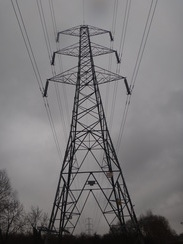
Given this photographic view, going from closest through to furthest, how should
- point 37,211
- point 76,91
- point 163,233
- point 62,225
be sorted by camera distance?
point 62,225 < point 76,91 < point 37,211 < point 163,233

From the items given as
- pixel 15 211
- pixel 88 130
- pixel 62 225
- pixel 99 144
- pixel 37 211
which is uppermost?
pixel 37 211

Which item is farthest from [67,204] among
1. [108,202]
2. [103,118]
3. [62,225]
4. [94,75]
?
[94,75]

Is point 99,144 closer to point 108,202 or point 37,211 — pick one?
point 108,202

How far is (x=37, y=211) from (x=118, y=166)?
5403cm


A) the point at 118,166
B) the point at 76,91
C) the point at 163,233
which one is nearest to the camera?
the point at 118,166

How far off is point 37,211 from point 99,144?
53894 millimetres

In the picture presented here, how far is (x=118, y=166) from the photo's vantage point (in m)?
13.5

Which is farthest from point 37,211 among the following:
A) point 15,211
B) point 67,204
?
point 67,204

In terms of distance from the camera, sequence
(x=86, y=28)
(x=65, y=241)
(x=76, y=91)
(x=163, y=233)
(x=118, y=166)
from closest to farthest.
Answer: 1. (x=118, y=166)
2. (x=76, y=91)
3. (x=86, y=28)
4. (x=65, y=241)
5. (x=163, y=233)

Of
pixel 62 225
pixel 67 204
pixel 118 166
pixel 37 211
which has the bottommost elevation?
pixel 62 225

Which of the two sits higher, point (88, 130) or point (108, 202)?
point (88, 130)

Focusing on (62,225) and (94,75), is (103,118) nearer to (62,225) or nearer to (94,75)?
(94,75)

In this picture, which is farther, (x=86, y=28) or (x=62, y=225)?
(x=86, y=28)

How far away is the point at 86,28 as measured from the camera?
18156 mm
